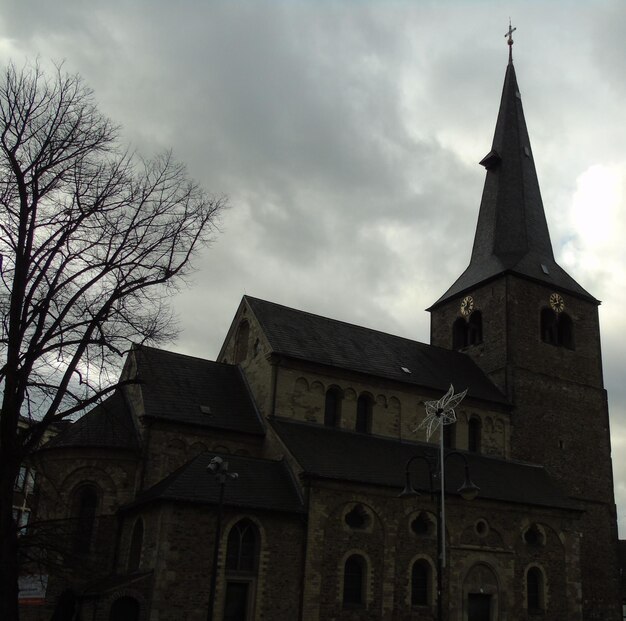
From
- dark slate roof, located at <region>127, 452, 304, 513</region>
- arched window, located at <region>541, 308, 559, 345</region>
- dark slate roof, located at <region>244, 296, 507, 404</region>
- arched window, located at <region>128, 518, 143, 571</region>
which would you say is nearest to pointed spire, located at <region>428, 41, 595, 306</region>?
arched window, located at <region>541, 308, 559, 345</region>

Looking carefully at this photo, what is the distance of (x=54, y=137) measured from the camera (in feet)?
57.0

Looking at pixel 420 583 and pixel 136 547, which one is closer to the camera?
pixel 136 547

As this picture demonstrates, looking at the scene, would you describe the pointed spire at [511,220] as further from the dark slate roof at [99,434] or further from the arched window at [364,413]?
the dark slate roof at [99,434]

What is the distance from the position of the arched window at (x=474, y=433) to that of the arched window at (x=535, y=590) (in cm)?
616

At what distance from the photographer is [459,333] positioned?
131ft

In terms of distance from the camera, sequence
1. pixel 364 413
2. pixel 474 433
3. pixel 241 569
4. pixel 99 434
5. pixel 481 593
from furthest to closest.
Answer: pixel 474 433 → pixel 364 413 → pixel 481 593 → pixel 99 434 → pixel 241 569

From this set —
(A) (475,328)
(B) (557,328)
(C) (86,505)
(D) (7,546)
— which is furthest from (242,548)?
(B) (557,328)

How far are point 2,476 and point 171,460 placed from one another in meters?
10.2

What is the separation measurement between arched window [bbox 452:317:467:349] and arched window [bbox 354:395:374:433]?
10.5m

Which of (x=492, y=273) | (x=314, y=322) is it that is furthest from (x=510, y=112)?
(x=314, y=322)

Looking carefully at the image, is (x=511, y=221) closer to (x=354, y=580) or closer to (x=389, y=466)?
(x=389, y=466)

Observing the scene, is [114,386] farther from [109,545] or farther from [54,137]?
[109,545]

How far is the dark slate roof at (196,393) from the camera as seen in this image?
1055 inches

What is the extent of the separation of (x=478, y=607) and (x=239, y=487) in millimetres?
10822
